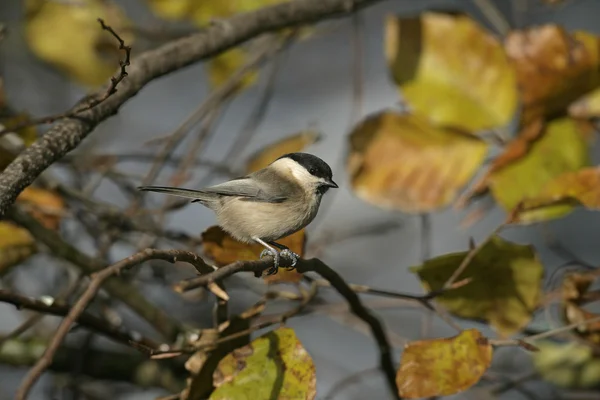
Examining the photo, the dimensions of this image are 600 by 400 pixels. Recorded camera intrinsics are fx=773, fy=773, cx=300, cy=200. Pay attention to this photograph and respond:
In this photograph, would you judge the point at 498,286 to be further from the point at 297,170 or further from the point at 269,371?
the point at 297,170

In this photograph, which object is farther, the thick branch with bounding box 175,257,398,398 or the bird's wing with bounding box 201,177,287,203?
the bird's wing with bounding box 201,177,287,203

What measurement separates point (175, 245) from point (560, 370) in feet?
3.03

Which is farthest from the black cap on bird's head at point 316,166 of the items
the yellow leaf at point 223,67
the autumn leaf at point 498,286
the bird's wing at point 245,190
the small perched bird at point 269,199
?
the autumn leaf at point 498,286

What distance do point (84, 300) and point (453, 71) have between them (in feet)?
3.19

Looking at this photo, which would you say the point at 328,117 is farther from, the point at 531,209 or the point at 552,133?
the point at 531,209

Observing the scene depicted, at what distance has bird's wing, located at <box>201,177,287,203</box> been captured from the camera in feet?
5.33

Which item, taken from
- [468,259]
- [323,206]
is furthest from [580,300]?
[323,206]

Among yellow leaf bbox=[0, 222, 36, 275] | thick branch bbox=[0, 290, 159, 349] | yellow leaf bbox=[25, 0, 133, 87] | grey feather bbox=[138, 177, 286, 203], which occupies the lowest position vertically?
thick branch bbox=[0, 290, 159, 349]

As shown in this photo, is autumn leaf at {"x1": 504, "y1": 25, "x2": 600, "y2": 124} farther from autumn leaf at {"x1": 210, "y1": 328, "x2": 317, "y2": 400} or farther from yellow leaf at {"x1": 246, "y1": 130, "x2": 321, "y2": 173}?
autumn leaf at {"x1": 210, "y1": 328, "x2": 317, "y2": 400}

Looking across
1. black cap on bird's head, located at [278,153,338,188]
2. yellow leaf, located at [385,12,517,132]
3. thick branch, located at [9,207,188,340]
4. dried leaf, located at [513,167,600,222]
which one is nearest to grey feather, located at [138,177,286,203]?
black cap on bird's head, located at [278,153,338,188]

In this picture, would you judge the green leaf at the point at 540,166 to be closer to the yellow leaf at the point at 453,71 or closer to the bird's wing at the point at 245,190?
the yellow leaf at the point at 453,71

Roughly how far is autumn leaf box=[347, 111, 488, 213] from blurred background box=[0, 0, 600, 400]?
8.4 inches

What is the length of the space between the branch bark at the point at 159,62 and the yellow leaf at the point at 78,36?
1.49 feet

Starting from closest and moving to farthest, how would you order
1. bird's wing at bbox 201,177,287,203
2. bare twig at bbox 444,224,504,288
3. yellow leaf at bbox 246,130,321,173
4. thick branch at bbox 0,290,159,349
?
thick branch at bbox 0,290,159,349 → bare twig at bbox 444,224,504,288 → bird's wing at bbox 201,177,287,203 → yellow leaf at bbox 246,130,321,173
